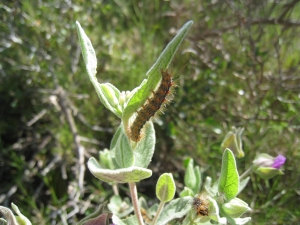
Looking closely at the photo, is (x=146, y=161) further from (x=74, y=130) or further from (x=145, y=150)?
(x=74, y=130)

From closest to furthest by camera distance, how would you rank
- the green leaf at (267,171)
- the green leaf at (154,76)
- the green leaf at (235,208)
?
the green leaf at (154,76) → the green leaf at (235,208) → the green leaf at (267,171)

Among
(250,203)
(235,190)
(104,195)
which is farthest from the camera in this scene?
(104,195)

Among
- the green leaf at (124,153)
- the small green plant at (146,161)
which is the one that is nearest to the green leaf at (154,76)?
the small green plant at (146,161)

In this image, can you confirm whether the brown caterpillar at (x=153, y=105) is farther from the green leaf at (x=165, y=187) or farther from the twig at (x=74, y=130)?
the twig at (x=74, y=130)

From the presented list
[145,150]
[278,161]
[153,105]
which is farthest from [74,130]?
[153,105]

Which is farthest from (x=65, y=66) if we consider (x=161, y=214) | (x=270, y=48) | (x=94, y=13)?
→ (x=161, y=214)

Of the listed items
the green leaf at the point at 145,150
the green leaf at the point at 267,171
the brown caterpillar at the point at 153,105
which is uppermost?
the brown caterpillar at the point at 153,105

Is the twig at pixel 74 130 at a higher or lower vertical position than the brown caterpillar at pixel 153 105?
lower

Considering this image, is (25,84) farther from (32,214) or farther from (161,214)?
(161,214)
